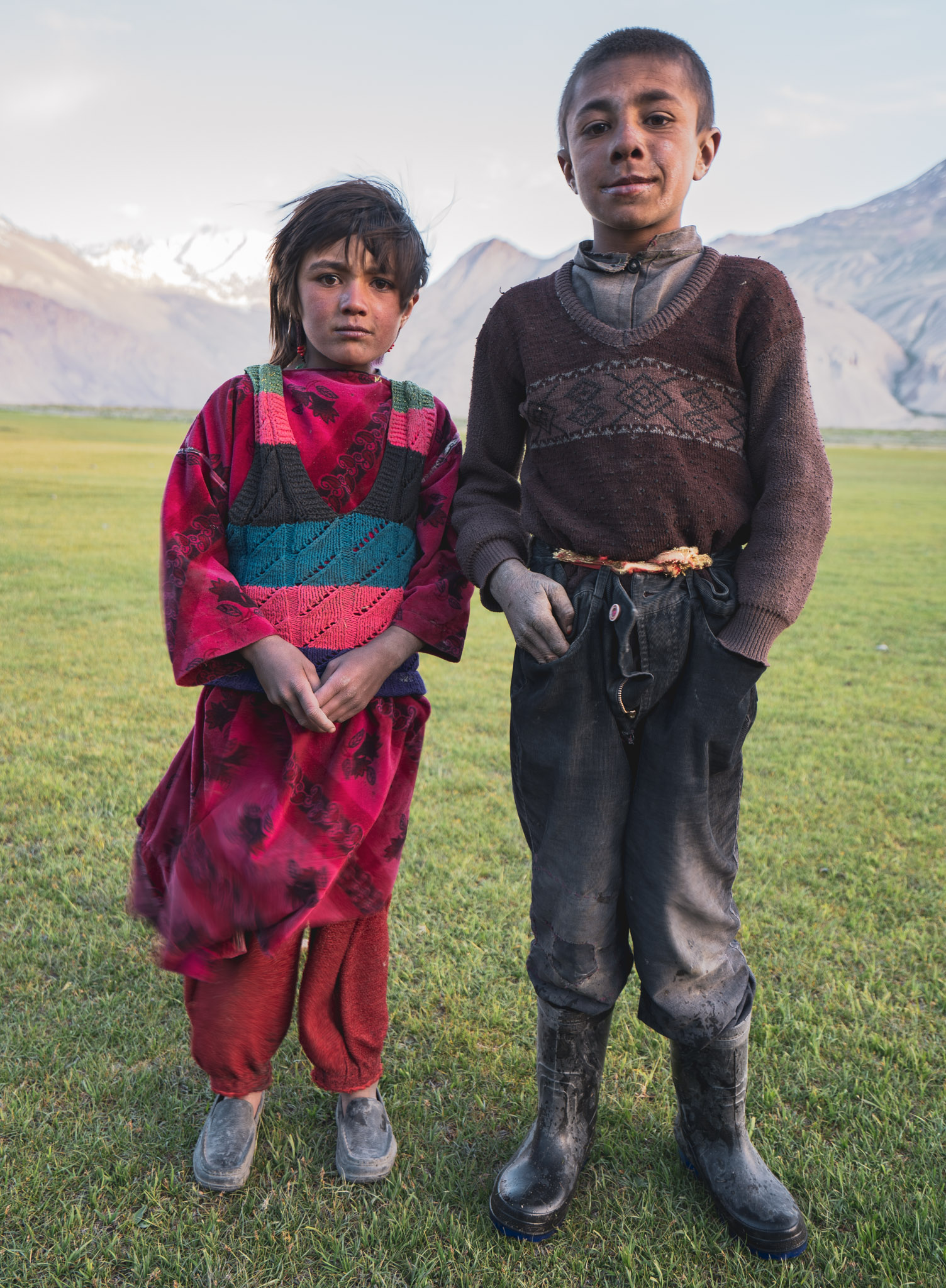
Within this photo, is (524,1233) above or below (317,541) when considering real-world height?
below

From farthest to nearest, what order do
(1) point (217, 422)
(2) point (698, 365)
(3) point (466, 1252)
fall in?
(1) point (217, 422)
(3) point (466, 1252)
(2) point (698, 365)

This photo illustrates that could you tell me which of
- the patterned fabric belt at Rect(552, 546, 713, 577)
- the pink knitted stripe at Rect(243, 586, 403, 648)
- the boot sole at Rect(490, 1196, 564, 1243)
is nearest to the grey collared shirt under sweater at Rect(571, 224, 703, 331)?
the patterned fabric belt at Rect(552, 546, 713, 577)

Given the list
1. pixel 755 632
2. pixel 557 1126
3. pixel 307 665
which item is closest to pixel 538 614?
pixel 755 632

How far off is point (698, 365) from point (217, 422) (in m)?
0.95

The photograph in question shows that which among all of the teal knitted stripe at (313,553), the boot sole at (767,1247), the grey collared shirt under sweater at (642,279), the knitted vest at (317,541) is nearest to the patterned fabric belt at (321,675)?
the knitted vest at (317,541)

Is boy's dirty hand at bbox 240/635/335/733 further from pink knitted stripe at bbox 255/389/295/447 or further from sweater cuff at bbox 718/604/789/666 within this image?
sweater cuff at bbox 718/604/789/666

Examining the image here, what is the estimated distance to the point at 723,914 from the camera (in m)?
1.73

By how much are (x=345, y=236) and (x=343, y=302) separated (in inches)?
5.3

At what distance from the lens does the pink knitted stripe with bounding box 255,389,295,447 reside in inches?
72.5

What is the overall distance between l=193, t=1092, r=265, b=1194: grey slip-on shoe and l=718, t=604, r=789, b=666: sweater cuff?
57.0 inches

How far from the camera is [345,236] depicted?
1894mm

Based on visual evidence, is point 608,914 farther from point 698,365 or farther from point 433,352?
point 433,352

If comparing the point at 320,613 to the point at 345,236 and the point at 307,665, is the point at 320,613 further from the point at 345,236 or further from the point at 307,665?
the point at 345,236

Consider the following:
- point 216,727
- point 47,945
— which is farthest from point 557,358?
point 47,945
